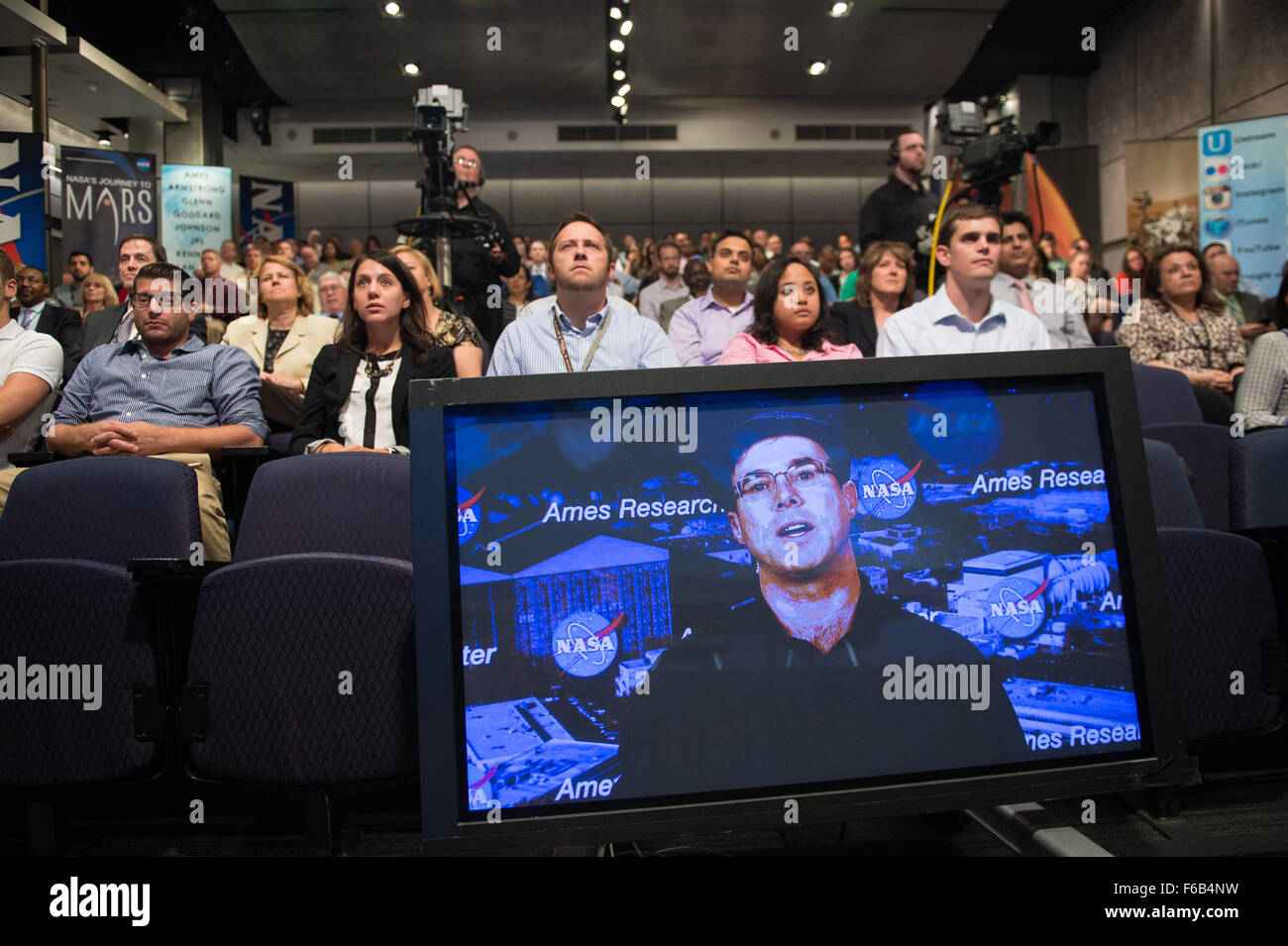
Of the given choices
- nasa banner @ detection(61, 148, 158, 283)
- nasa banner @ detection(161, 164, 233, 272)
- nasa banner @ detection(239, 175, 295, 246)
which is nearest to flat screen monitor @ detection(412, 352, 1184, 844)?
nasa banner @ detection(61, 148, 158, 283)

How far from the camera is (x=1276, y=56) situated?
7.53 metres

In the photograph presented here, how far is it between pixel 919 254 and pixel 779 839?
3336 mm

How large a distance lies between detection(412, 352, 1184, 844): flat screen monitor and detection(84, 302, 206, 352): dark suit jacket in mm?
3362

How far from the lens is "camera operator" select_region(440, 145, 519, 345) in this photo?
4.42 m

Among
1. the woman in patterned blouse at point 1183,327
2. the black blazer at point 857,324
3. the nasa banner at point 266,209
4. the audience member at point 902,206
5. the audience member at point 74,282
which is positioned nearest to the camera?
the woman in patterned blouse at point 1183,327

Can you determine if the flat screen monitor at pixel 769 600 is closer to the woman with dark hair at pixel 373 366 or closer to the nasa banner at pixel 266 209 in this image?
the woman with dark hair at pixel 373 366

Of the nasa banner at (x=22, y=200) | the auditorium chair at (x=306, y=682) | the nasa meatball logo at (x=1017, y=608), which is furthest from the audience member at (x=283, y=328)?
the nasa banner at (x=22, y=200)

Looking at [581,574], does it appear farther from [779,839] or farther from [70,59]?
[70,59]

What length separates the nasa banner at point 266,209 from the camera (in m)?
11.8

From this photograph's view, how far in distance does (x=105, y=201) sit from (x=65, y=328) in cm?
460

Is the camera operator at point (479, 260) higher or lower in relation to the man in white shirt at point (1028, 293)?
higher

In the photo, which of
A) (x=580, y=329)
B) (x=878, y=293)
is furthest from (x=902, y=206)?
(x=580, y=329)

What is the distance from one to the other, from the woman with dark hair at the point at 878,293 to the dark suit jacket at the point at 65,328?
3268 millimetres
